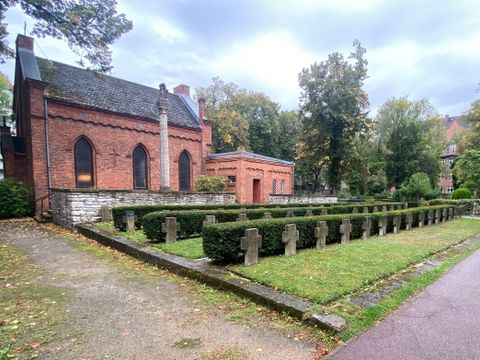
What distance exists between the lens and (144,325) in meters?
3.47

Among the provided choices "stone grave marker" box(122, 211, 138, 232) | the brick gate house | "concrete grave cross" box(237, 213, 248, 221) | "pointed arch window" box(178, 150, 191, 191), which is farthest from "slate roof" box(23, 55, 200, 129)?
"concrete grave cross" box(237, 213, 248, 221)

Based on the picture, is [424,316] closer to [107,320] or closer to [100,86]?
[107,320]

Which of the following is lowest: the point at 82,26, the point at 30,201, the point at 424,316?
the point at 424,316

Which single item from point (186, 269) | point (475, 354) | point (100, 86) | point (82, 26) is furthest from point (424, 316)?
point (100, 86)

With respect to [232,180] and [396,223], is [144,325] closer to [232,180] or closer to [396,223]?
[396,223]

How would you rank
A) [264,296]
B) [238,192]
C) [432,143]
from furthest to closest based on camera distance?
[432,143]
[238,192]
[264,296]

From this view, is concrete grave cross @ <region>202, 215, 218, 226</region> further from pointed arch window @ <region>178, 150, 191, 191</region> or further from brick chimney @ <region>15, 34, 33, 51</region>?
brick chimney @ <region>15, 34, 33, 51</region>

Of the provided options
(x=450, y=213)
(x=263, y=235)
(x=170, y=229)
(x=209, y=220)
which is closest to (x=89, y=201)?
(x=170, y=229)

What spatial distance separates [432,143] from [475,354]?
1649 inches

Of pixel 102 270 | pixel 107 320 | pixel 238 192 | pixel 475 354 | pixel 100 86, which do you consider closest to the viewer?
pixel 475 354

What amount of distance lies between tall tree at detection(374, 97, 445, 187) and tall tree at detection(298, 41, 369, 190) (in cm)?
1277

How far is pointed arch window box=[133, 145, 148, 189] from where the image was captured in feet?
63.6

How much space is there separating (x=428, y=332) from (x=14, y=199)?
17408mm

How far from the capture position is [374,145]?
3788 centimetres
